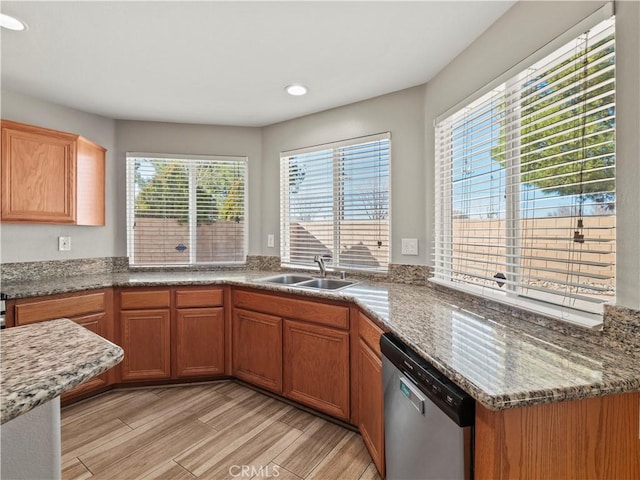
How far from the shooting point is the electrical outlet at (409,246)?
245 centimetres

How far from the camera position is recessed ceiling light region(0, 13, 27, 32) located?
165 centimetres

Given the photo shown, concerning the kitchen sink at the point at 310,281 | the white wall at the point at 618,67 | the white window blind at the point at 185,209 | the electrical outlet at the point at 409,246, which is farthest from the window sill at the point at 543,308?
the white window blind at the point at 185,209

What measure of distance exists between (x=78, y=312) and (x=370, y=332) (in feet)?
6.95

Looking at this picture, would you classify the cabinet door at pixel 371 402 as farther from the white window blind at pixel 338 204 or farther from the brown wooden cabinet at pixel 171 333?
the brown wooden cabinet at pixel 171 333

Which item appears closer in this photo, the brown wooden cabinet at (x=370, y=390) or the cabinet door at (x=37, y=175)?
→ the brown wooden cabinet at (x=370, y=390)

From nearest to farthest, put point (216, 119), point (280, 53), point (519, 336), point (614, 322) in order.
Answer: point (614, 322) < point (519, 336) < point (280, 53) < point (216, 119)

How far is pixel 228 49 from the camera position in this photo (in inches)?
76.7

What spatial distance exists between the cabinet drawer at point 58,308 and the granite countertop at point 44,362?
5.11 feet

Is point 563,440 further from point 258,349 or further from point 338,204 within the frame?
point 338,204

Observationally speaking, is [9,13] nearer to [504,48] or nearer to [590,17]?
[504,48]

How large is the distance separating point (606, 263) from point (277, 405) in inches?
85.3

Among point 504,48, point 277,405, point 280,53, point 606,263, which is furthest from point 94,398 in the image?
point 504,48

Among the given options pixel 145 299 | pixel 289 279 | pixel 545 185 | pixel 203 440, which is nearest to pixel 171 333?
pixel 145 299

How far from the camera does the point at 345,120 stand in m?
2.81
